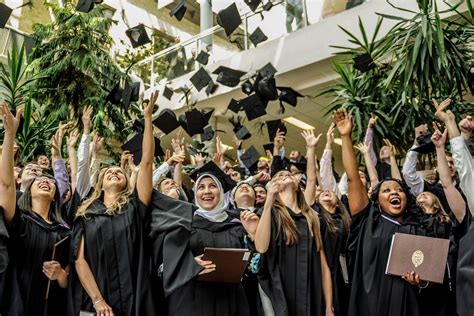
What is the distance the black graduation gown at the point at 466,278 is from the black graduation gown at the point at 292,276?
905 millimetres

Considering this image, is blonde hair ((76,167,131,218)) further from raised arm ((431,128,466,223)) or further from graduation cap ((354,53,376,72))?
graduation cap ((354,53,376,72))

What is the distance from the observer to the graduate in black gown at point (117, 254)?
2.93 meters

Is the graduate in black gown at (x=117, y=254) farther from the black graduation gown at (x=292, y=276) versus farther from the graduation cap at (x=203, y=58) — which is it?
the graduation cap at (x=203, y=58)

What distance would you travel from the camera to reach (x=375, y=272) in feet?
11.1

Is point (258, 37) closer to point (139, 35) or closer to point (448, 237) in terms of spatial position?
point (139, 35)

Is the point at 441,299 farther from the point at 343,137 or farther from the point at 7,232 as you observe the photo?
the point at 7,232

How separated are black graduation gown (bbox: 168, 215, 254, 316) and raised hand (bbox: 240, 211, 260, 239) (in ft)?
0.24

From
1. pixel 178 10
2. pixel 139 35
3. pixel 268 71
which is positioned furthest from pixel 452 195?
pixel 178 10

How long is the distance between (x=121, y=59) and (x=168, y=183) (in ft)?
27.2

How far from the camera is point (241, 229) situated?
10.8ft

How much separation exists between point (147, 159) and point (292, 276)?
124 centimetres

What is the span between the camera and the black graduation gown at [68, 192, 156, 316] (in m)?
2.94

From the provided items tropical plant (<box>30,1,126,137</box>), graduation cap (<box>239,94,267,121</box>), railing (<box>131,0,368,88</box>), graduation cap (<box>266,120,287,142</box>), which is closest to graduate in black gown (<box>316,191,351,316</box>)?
graduation cap (<box>266,120,287,142</box>)

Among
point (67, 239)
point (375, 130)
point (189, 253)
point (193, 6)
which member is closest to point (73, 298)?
point (67, 239)
